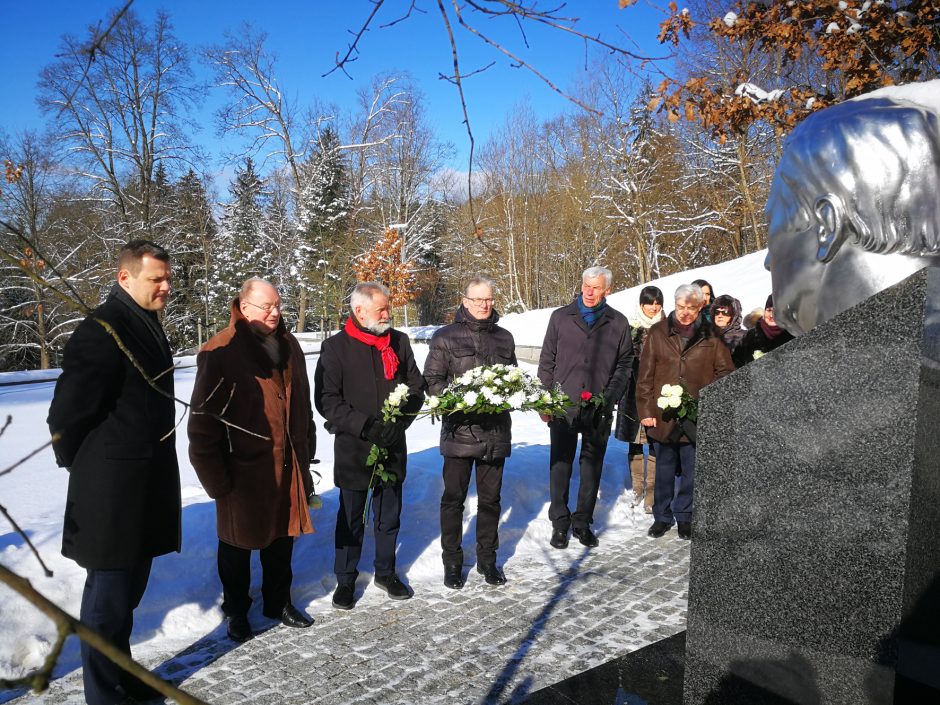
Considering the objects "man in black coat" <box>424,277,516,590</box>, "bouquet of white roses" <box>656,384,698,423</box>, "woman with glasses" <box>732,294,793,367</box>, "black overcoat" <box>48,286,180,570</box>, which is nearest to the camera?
"black overcoat" <box>48,286,180,570</box>

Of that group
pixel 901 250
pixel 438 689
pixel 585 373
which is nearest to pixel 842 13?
pixel 585 373

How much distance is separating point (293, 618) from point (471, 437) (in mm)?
1774

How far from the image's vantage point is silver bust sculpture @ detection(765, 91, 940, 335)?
1916 millimetres

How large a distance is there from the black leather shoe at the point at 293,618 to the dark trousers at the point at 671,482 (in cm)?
347

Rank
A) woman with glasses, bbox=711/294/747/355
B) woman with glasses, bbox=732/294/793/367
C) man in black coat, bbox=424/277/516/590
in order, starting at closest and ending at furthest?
1. man in black coat, bbox=424/277/516/590
2. woman with glasses, bbox=732/294/793/367
3. woman with glasses, bbox=711/294/747/355

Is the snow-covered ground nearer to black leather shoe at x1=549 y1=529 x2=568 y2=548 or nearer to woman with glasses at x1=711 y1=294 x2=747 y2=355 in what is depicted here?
black leather shoe at x1=549 y1=529 x2=568 y2=548

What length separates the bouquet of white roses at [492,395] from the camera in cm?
485

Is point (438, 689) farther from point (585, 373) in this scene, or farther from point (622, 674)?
point (585, 373)

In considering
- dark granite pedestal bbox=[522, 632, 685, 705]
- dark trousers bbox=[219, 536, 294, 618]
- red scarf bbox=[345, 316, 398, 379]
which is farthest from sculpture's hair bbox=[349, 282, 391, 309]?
dark granite pedestal bbox=[522, 632, 685, 705]

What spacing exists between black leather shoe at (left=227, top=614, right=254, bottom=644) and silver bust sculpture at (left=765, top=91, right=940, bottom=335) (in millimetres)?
3640

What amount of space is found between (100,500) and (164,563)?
1622 millimetres

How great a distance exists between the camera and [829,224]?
205 cm

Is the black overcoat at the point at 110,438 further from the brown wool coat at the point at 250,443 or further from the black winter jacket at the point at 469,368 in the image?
the black winter jacket at the point at 469,368

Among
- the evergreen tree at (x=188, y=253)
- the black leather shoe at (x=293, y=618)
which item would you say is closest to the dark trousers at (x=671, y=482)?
the black leather shoe at (x=293, y=618)
